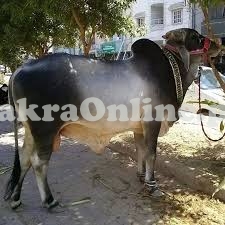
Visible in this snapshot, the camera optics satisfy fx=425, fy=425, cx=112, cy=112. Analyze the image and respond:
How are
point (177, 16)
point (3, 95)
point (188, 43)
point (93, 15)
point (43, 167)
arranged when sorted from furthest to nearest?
point (177, 16) < point (3, 95) < point (93, 15) < point (188, 43) < point (43, 167)

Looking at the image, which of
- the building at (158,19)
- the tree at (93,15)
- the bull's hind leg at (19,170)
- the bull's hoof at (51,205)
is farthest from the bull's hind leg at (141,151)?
the building at (158,19)

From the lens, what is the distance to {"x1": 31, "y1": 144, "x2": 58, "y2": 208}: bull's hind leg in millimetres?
4359

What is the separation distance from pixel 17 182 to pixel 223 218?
86.7 inches

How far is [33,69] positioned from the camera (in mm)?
4254

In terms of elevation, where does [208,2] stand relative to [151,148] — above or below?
above

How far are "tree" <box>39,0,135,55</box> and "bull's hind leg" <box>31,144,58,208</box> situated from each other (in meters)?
4.18

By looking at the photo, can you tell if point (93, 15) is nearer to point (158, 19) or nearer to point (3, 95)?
point (3, 95)

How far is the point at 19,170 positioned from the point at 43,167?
0.44m

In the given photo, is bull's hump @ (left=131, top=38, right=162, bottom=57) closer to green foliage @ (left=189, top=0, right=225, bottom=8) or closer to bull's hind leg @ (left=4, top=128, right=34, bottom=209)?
green foliage @ (left=189, top=0, right=225, bottom=8)

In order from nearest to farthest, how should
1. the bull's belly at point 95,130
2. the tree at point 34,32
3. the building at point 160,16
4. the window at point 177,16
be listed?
the bull's belly at point 95,130, the tree at point 34,32, the building at point 160,16, the window at point 177,16

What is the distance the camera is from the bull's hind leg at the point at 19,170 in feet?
14.9

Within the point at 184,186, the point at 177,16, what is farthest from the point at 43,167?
the point at 177,16

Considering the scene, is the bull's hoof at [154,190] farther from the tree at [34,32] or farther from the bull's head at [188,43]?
the tree at [34,32]

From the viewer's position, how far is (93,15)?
8781 millimetres
